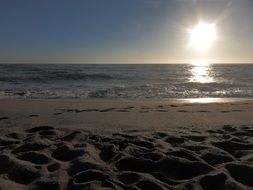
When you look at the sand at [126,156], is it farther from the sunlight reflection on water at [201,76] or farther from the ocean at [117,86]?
the sunlight reflection on water at [201,76]

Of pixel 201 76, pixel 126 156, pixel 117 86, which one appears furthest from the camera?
pixel 201 76

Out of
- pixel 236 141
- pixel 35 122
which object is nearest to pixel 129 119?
pixel 35 122

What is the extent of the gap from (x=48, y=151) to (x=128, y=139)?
1140mm

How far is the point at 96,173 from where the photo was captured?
129 inches

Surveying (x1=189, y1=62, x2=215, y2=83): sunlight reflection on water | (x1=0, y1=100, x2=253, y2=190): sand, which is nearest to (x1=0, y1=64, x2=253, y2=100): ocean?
(x1=189, y1=62, x2=215, y2=83): sunlight reflection on water

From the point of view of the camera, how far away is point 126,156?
381cm

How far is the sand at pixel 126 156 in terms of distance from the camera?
3.13 metres

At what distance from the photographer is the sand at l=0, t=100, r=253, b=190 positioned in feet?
10.3

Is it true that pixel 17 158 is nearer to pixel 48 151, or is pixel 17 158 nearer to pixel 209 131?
pixel 48 151

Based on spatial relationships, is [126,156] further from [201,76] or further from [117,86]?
[201,76]

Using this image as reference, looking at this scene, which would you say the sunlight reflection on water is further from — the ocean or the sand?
the sand

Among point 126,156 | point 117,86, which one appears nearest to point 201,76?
point 117,86

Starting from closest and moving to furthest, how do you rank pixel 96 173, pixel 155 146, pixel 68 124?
pixel 96 173, pixel 155 146, pixel 68 124

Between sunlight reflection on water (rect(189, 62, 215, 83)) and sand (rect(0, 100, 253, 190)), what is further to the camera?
sunlight reflection on water (rect(189, 62, 215, 83))
